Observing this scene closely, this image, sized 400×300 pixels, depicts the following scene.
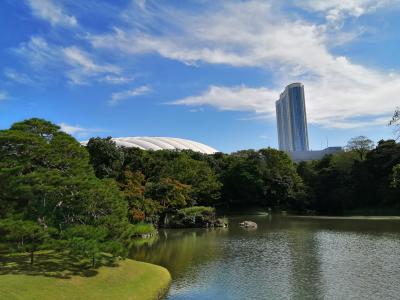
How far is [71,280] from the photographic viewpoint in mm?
17375

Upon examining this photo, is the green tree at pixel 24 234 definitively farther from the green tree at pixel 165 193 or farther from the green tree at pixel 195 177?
the green tree at pixel 195 177

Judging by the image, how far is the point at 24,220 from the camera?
60.0ft

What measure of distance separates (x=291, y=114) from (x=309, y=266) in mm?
165526

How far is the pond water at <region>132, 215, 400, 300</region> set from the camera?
18.6 metres

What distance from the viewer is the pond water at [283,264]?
18.6m

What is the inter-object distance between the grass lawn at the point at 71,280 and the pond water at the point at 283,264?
1.35 m

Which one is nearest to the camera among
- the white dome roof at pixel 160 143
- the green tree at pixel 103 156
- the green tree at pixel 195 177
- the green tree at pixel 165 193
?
the green tree at pixel 103 156

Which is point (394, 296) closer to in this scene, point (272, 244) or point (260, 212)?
point (272, 244)

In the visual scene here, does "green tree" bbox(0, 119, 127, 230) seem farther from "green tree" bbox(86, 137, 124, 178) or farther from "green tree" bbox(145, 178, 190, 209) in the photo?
"green tree" bbox(145, 178, 190, 209)

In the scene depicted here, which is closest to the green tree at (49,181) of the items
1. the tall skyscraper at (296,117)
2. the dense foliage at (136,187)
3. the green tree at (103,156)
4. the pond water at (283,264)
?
the dense foliage at (136,187)

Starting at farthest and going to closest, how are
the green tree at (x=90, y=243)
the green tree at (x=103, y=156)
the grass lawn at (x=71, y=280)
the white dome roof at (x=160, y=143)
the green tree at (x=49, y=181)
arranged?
the white dome roof at (x=160, y=143), the green tree at (x=103, y=156), the green tree at (x=49, y=181), the green tree at (x=90, y=243), the grass lawn at (x=71, y=280)

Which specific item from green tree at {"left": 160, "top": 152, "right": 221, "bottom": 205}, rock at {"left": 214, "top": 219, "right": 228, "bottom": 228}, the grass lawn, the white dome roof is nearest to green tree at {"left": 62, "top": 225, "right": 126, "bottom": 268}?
the grass lawn

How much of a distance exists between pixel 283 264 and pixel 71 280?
12351 millimetres

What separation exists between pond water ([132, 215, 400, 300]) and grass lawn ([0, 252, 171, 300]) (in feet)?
4.42
